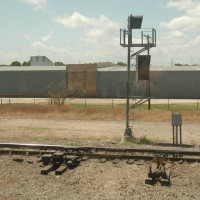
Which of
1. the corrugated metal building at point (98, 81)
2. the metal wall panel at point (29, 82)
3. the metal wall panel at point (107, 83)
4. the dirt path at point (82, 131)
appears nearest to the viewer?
the dirt path at point (82, 131)

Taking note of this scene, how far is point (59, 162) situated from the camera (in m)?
11.4

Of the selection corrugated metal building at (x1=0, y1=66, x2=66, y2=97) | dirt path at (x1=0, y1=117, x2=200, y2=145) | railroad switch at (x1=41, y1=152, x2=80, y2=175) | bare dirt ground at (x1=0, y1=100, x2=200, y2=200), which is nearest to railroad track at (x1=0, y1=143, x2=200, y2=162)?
railroad switch at (x1=41, y1=152, x2=80, y2=175)

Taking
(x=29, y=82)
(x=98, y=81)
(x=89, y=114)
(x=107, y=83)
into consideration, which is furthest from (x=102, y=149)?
(x=29, y=82)

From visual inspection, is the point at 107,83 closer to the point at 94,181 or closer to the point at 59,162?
the point at 59,162

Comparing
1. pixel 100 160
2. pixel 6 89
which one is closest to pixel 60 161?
pixel 100 160

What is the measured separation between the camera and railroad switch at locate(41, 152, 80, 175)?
35.6 feet

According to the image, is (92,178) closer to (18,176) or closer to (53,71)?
(18,176)

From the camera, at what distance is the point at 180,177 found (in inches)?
399

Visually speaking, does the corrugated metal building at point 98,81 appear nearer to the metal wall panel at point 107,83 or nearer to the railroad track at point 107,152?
the metal wall panel at point 107,83

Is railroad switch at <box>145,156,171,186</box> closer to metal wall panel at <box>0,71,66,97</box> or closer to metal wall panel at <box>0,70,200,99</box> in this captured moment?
metal wall panel at <box>0,70,200,99</box>

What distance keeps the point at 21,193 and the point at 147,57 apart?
32.5 ft

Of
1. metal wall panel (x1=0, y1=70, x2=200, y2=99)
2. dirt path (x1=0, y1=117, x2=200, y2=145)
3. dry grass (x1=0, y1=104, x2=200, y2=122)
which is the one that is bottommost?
dirt path (x1=0, y1=117, x2=200, y2=145)

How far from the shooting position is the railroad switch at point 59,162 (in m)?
10.9

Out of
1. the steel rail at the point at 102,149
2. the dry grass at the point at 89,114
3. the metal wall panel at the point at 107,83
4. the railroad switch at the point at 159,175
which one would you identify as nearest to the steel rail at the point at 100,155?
the steel rail at the point at 102,149
